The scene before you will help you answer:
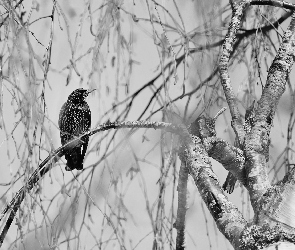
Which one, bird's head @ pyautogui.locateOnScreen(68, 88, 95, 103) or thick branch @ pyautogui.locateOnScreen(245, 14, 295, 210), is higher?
bird's head @ pyautogui.locateOnScreen(68, 88, 95, 103)

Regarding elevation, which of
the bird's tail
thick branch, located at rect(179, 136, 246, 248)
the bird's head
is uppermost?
the bird's head

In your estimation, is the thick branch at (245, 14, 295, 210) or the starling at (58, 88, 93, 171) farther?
the starling at (58, 88, 93, 171)

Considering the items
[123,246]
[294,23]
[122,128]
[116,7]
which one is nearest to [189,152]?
[122,128]

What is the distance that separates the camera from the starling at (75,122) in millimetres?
3375

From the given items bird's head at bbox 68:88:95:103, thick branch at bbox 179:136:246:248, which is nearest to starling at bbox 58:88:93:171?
bird's head at bbox 68:88:95:103

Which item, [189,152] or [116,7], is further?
[189,152]

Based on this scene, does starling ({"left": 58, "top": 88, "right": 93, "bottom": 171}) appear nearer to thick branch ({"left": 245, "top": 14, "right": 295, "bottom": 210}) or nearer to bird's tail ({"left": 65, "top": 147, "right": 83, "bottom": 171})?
bird's tail ({"left": 65, "top": 147, "right": 83, "bottom": 171})

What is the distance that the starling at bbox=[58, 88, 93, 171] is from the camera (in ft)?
11.1

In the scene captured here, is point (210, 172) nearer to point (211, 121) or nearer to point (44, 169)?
point (211, 121)

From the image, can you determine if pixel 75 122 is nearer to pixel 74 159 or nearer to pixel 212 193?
pixel 74 159

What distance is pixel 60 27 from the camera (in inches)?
64.8

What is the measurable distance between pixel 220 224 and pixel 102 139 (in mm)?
808

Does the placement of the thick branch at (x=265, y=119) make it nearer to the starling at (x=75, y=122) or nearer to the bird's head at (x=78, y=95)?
the starling at (x=75, y=122)

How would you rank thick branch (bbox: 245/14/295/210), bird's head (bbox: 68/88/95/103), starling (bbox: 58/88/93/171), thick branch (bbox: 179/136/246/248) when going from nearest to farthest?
1. thick branch (bbox: 179/136/246/248)
2. thick branch (bbox: 245/14/295/210)
3. starling (bbox: 58/88/93/171)
4. bird's head (bbox: 68/88/95/103)
